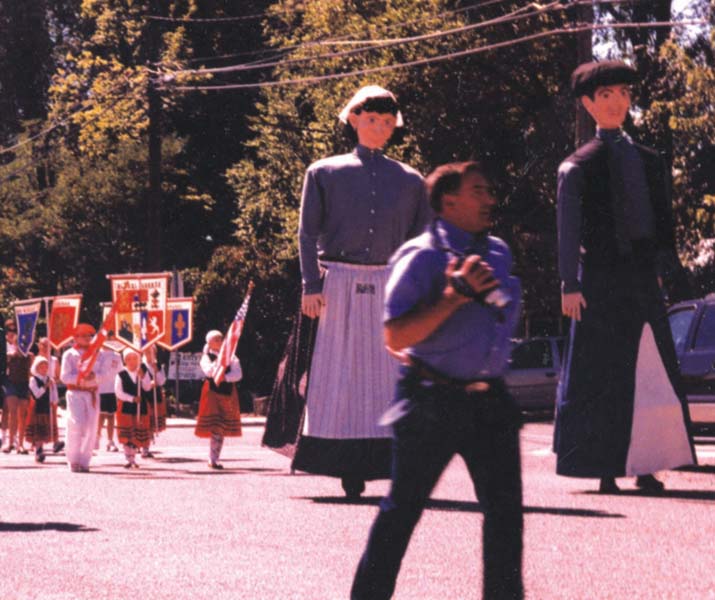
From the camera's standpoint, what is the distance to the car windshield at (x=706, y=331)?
49.9ft

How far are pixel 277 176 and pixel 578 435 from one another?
26.8m

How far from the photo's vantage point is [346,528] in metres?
9.04

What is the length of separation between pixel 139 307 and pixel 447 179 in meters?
17.4

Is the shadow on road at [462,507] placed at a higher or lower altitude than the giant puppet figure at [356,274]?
lower

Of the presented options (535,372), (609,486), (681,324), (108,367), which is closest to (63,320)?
(108,367)

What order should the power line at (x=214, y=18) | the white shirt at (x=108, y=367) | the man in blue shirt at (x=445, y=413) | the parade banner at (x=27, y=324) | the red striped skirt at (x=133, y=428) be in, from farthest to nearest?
the power line at (x=214, y=18), the parade banner at (x=27, y=324), the white shirt at (x=108, y=367), the red striped skirt at (x=133, y=428), the man in blue shirt at (x=445, y=413)

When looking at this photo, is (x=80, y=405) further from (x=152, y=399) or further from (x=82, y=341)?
(x=152, y=399)

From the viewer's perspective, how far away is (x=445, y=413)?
17.7 feet

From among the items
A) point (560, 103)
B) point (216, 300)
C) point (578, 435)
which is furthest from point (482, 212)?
point (216, 300)

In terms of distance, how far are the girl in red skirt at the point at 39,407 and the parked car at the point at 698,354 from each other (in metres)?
7.57

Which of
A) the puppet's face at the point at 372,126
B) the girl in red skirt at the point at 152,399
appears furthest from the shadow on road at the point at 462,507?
the girl in red skirt at the point at 152,399

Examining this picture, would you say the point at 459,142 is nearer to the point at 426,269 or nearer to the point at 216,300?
the point at 216,300

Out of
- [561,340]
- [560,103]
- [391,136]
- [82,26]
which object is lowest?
[561,340]

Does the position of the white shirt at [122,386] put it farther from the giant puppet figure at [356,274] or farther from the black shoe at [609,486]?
the black shoe at [609,486]
